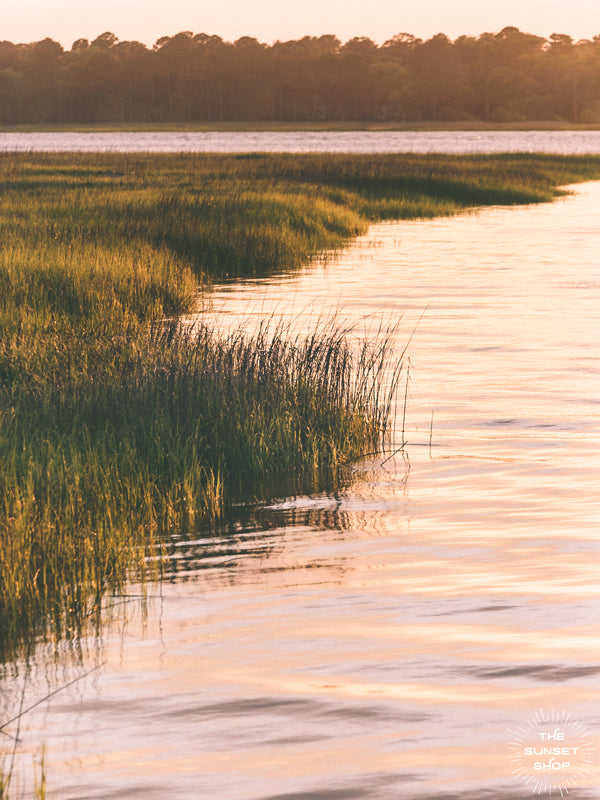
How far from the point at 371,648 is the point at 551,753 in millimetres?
1383

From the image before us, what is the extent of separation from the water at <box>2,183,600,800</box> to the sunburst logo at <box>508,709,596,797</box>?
0.05 feet

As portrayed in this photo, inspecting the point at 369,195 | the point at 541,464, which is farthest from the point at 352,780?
the point at 369,195

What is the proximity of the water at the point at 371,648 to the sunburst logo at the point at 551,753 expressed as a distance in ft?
0.05

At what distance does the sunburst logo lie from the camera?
4.78 meters

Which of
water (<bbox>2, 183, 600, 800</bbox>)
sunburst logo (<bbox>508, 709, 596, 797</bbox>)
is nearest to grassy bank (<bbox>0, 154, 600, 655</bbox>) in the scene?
water (<bbox>2, 183, 600, 800</bbox>)

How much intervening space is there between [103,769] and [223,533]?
3.60m

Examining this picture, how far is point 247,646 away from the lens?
6230 millimetres

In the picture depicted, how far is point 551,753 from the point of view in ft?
16.3

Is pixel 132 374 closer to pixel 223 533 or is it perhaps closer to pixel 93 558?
pixel 223 533

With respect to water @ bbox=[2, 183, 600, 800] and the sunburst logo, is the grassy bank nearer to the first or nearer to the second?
water @ bbox=[2, 183, 600, 800]

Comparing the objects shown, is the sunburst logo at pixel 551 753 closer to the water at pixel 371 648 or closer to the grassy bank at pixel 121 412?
the water at pixel 371 648

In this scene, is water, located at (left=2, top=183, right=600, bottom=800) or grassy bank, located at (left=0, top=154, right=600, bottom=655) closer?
water, located at (left=2, top=183, right=600, bottom=800)

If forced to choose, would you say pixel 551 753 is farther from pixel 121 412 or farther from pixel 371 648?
pixel 121 412

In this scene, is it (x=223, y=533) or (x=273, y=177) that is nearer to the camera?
(x=223, y=533)
